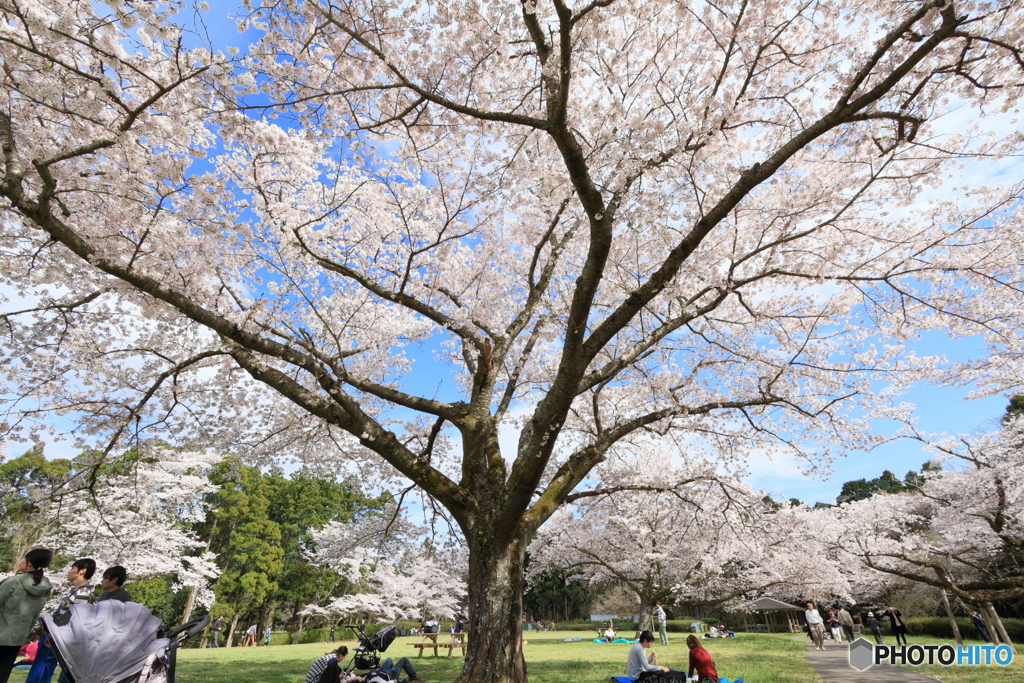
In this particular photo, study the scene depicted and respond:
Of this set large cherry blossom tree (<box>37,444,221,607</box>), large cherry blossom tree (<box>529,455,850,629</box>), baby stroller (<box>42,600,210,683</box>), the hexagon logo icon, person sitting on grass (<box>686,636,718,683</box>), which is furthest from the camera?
large cherry blossom tree (<box>529,455,850,629</box>)

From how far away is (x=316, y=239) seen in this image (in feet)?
27.0

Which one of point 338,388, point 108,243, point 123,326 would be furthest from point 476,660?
point 123,326

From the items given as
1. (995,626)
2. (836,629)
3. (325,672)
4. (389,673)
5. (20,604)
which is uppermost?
(20,604)

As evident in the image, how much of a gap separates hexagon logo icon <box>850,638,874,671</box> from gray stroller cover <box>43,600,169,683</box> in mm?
11745

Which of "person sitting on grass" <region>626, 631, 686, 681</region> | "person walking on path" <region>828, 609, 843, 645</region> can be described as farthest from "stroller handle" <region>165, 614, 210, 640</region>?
"person walking on path" <region>828, 609, 843, 645</region>

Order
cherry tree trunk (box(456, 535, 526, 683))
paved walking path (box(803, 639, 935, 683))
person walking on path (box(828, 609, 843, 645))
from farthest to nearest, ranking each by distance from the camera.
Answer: person walking on path (box(828, 609, 843, 645)) < paved walking path (box(803, 639, 935, 683)) < cherry tree trunk (box(456, 535, 526, 683))

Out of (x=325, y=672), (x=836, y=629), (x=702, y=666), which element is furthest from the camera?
(x=836, y=629)

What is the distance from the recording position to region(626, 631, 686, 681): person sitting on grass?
620cm

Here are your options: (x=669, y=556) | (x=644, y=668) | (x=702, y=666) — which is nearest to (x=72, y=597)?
(x=644, y=668)

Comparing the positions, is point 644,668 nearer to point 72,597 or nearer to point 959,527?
point 72,597

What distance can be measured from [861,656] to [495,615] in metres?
10.3

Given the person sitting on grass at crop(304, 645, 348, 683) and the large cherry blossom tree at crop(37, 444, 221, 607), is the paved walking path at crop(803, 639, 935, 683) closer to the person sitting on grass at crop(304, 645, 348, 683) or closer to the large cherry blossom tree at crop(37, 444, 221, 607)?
the person sitting on grass at crop(304, 645, 348, 683)

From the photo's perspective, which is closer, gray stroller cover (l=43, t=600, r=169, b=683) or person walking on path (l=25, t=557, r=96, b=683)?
gray stroller cover (l=43, t=600, r=169, b=683)

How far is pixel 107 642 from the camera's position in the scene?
10.2ft
